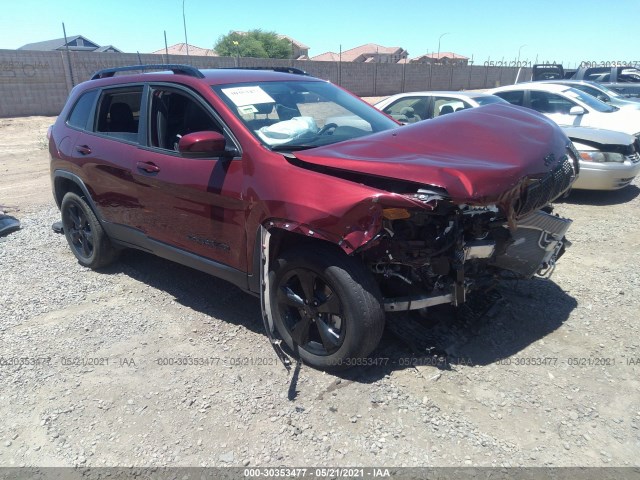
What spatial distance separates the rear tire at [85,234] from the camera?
4.78 metres

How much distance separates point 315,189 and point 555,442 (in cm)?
190

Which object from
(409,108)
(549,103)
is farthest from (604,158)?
(409,108)

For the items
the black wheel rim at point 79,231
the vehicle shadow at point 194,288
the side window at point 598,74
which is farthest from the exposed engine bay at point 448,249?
the side window at point 598,74

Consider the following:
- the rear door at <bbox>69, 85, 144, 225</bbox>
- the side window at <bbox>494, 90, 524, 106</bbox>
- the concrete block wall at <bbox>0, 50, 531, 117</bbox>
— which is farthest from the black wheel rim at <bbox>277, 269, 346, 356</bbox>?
the concrete block wall at <bbox>0, 50, 531, 117</bbox>

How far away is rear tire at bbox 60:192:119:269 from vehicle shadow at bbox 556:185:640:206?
6086 mm

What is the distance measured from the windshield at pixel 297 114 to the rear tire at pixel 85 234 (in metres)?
2.08

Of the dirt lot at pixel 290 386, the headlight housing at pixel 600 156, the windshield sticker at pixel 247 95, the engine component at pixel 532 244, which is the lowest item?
the dirt lot at pixel 290 386

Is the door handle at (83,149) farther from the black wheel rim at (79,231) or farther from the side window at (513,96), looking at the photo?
the side window at (513,96)

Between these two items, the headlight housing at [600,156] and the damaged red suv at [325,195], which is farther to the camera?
the headlight housing at [600,156]

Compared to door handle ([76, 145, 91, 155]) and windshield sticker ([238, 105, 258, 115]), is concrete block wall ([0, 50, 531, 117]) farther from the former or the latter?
windshield sticker ([238, 105, 258, 115])

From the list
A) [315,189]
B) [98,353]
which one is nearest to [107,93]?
[98,353]

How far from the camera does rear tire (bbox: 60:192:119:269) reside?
15.7ft

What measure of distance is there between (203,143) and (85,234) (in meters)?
2.48

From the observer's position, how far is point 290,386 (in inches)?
123
